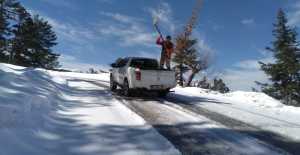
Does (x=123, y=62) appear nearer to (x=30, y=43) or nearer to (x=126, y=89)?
(x=126, y=89)

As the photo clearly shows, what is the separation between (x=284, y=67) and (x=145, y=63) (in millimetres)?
31638

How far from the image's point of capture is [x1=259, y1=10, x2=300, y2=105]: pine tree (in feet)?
127

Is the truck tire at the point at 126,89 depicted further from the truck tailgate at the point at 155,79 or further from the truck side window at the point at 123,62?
the truck side window at the point at 123,62

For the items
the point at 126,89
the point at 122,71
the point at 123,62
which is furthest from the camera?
the point at 123,62

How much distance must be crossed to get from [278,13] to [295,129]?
134 feet

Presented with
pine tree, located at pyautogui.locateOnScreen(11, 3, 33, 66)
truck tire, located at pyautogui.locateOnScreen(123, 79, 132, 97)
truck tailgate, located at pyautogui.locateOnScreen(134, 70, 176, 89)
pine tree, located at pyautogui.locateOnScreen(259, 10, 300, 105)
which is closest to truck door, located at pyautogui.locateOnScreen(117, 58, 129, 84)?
truck tire, located at pyautogui.locateOnScreen(123, 79, 132, 97)

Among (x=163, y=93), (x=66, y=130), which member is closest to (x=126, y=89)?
(x=163, y=93)

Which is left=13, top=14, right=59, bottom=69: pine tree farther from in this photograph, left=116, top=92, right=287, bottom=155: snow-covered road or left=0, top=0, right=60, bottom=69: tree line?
left=116, top=92, right=287, bottom=155: snow-covered road

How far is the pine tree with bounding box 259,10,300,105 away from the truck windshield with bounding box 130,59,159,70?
97.3 ft

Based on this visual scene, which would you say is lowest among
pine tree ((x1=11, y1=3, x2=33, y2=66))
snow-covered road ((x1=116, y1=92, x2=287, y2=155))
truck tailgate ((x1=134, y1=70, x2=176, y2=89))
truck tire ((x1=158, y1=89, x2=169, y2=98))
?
snow-covered road ((x1=116, y1=92, x2=287, y2=155))

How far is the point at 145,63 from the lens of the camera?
13.7 meters

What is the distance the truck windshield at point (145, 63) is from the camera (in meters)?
13.2

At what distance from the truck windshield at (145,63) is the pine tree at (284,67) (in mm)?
29645

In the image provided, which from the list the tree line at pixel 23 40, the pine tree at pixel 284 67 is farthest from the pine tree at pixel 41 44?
the pine tree at pixel 284 67
